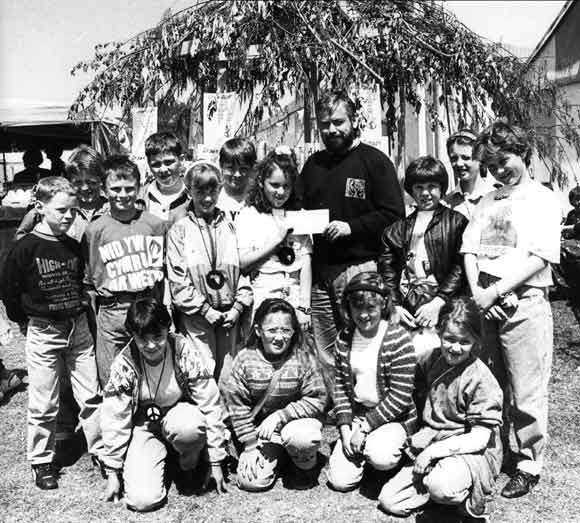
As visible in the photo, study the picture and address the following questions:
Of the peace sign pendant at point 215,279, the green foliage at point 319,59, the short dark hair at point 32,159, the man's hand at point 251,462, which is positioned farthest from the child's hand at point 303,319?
the short dark hair at point 32,159

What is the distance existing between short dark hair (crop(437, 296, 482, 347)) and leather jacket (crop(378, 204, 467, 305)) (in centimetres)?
29

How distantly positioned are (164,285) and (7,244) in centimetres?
757

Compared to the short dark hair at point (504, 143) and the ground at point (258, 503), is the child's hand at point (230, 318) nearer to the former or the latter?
the ground at point (258, 503)

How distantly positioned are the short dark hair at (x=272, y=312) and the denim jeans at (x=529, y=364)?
101 cm

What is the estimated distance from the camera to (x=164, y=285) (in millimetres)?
3631

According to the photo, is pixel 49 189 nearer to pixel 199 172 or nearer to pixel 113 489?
pixel 199 172

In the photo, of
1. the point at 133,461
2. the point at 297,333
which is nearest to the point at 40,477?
the point at 133,461

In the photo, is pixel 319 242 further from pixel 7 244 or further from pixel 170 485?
pixel 7 244

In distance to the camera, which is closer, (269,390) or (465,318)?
(465,318)

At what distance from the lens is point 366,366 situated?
10.5ft

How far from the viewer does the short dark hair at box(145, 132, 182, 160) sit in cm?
383

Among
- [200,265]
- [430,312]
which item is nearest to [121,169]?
[200,265]

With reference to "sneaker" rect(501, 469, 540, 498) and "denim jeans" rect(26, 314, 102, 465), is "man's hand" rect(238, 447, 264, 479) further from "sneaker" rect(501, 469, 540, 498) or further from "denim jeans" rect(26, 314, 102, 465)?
"sneaker" rect(501, 469, 540, 498)

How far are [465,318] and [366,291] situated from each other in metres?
0.53
